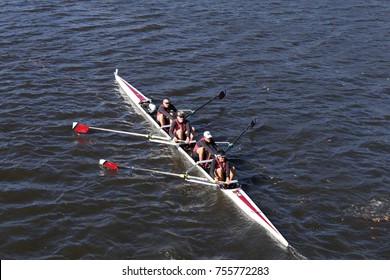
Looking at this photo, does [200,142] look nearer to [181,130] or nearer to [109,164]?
[181,130]

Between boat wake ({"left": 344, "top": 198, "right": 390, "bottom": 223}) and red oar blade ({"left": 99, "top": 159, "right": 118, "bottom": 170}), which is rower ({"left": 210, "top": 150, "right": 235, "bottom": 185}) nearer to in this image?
red oar blade ({"left": 99, "top": 159, "right": 118, "bottom": 170})

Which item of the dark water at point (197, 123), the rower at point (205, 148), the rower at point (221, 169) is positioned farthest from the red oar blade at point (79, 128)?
the rower at point (221, 169)

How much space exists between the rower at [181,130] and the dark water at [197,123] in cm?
93

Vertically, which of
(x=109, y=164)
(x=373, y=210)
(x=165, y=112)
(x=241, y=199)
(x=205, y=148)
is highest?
(x=165, y=112)

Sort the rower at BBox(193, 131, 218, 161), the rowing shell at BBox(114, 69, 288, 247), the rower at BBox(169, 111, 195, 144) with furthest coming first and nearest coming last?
the rower at BBox(169, 111, 195, 144) → the rower at BBox(193, 131, 218, 161) → the rowing shell at BBox(114, 69, 288, 247)

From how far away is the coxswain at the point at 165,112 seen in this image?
25.4 meters

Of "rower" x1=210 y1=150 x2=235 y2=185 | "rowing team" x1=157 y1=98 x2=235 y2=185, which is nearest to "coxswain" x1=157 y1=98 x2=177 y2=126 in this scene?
"rowing team" x1=157 y1=98 x2=235 y2=185

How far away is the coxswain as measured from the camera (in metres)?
25.4

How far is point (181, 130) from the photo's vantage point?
78.9 ft

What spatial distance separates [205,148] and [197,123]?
4.60 m

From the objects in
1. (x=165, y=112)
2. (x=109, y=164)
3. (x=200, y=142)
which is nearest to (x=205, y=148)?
(x=200, y=142)

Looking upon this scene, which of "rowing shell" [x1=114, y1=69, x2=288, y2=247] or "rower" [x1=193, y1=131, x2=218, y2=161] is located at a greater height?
"rower" [x1=193, y1=131, x2=218, y2=161]

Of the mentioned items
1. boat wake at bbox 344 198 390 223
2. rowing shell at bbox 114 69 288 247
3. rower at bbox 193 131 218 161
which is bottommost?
boat wake at bbox 344 198 390 223

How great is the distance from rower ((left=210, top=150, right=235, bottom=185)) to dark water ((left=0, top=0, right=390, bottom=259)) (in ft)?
2.30
